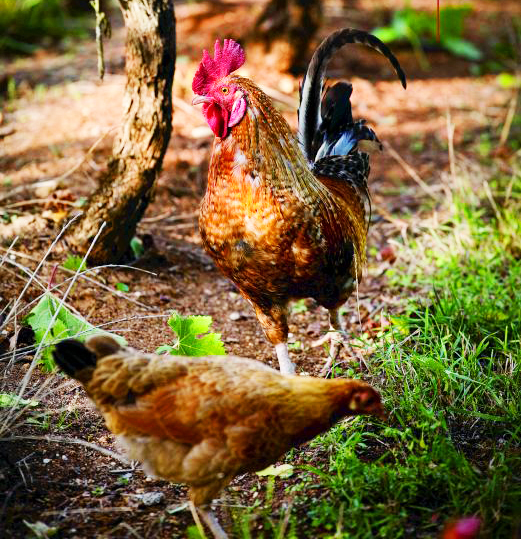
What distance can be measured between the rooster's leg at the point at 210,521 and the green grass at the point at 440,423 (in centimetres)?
42

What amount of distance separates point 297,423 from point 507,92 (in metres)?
8.46

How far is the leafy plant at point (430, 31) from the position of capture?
10.8 m

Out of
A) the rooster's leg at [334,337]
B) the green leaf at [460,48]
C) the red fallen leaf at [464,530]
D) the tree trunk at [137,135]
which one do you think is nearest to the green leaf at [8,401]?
the tree trunk at [137,135]

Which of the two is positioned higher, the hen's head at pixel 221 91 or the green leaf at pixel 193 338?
the hen's head at pixel 221 91

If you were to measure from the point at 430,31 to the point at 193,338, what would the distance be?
30.1 feet

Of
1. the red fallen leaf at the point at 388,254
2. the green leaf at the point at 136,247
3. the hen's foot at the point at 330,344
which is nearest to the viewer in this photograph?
the hen's foot at the point at 330,344

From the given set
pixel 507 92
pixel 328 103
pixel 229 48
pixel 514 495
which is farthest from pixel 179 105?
pixel 514 495

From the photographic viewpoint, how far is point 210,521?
2.93m

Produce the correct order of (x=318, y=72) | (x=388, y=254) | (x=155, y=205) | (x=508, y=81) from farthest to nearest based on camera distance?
(x=508, y=81), (x=155, y=205), (x=388, y=254), (x=318, y=72)

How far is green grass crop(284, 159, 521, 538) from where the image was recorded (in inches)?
116

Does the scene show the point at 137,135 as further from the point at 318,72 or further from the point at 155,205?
the point at 155,205

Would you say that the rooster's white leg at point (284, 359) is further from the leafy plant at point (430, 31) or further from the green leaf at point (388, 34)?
the leafy plant at point (430, 31)

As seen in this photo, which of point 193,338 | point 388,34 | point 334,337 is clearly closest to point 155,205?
point 334,337

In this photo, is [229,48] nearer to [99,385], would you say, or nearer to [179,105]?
[99,385]
